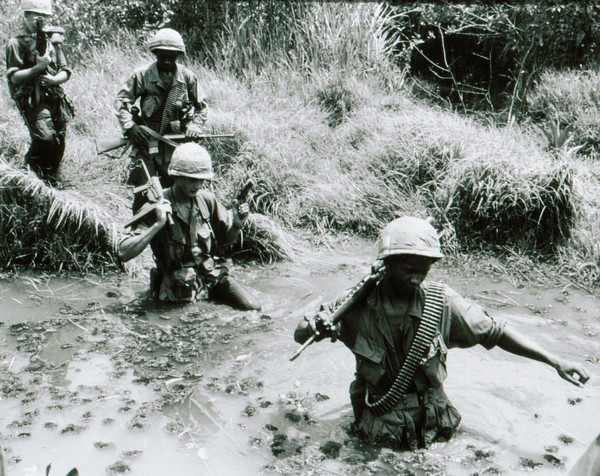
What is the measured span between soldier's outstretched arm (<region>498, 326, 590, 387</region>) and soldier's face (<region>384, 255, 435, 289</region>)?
601 mm

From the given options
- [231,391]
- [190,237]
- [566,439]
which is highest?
[190,237]

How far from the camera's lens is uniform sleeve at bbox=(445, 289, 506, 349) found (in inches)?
175

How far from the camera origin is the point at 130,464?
4.73 meters

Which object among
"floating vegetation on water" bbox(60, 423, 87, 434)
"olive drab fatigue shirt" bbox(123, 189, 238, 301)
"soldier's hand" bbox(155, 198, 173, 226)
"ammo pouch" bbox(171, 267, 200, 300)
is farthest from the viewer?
"ammo pouch" bbox(171, 267, 200, 300)

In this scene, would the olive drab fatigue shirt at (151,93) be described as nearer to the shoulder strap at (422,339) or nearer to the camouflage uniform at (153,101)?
the camouflage uniform at (153,101)

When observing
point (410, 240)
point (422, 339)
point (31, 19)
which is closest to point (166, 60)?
point (31, 19)

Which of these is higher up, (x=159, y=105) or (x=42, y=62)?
(x=42, y=62)

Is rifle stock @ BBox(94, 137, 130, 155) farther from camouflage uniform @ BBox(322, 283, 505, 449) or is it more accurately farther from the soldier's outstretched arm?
the soldier's outstretched arm

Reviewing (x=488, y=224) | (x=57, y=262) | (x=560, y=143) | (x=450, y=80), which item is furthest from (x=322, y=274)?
(x=450, y=80)

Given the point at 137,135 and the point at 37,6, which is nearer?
the point at 137,135

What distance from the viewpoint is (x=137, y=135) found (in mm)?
7559

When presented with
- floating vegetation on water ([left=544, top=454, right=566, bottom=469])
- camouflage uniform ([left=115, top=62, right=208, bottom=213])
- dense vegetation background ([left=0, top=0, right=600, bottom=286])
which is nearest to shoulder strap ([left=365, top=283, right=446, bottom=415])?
floating vegetation on water ([left=544, top=454, right=566, bottom=469])

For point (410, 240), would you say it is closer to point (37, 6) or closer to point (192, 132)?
point (192, 132)

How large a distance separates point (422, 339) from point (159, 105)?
4.41m
